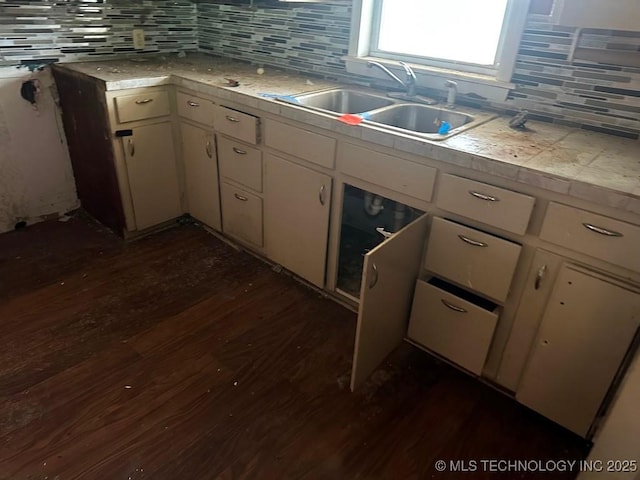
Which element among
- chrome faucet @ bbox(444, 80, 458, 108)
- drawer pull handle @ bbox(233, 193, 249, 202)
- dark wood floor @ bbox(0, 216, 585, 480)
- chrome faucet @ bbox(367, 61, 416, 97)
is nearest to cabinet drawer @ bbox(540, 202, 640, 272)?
dark wood floor @ bbox(0, 216, 585, 480)

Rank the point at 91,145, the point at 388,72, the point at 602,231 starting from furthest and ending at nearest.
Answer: the point at 91,145 < the point at 388,72 < the point at 602,231

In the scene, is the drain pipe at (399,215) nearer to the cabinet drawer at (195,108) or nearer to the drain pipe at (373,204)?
the drain pipe at (373,204)

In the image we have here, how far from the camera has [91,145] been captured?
8.18 ft

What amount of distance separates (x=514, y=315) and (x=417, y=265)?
1.25 ft

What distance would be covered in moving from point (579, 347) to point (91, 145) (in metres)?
2.46

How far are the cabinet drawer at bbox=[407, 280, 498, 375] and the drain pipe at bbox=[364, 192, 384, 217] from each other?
0.50m

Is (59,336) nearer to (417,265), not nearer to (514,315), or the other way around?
(417,265)

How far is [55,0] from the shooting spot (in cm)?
239

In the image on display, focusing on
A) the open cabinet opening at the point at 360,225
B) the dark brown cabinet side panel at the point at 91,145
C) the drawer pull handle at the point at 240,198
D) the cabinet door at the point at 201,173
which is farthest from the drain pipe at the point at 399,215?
the dark brown cabinet side panel at the point at 91,145

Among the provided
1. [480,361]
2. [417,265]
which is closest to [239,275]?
[417,265]

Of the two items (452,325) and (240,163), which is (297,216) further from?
(452,325)

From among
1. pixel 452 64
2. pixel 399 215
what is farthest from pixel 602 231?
pixel 452 64

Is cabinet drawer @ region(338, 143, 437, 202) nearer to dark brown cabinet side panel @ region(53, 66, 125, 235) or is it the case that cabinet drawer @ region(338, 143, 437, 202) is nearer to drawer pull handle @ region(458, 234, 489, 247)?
drawer pull handle @ region(458, 234, 489, 247)

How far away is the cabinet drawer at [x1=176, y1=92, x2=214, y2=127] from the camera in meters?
2.32
